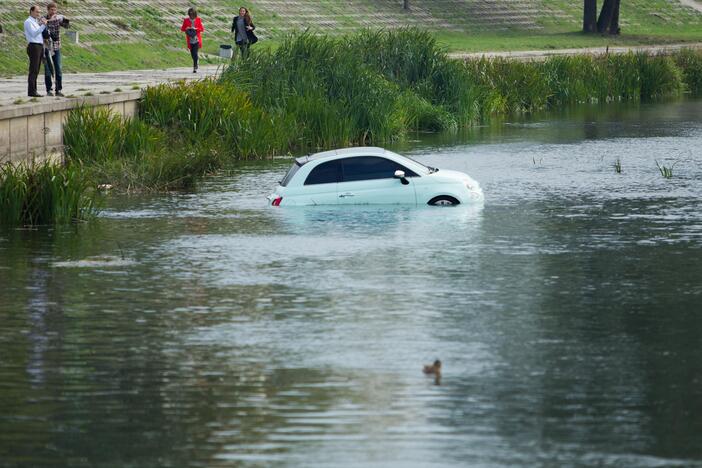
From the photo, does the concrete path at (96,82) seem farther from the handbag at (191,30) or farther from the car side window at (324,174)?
the car side window at (324,174)

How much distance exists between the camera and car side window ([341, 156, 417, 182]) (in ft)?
91.2

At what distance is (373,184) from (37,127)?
24.6ft

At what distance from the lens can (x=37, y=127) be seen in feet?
103

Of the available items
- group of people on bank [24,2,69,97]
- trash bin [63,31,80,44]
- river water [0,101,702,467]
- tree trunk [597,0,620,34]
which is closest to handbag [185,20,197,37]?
trash bin [63,31,80,44]

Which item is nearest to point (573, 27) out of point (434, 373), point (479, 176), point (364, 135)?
point (364, 135)

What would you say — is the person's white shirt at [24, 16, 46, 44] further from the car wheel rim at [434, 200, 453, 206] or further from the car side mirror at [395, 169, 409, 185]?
the car wheel rim at [434, 200, 453, 206]

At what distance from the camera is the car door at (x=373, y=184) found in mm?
27953

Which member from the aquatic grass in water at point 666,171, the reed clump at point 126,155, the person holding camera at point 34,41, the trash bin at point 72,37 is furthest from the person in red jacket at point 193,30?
the aquatic grass in water at point 666,171

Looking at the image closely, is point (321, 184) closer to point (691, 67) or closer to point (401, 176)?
point (401, 176)

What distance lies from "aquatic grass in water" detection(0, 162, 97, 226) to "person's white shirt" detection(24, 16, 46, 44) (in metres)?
6.32

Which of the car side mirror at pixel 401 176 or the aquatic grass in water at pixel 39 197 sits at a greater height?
the car side mirror at pixel 401 176

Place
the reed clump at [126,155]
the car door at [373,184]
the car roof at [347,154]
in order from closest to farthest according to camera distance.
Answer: the car roof at [347,154] < the car door at [373,184] < the reed clump at [126,155]

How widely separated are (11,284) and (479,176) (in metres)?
15.7

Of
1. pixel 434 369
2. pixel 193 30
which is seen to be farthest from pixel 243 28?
pixel 434 369
